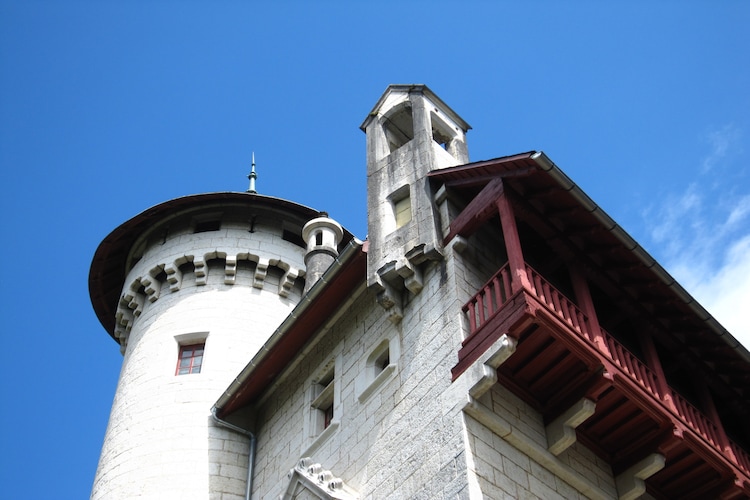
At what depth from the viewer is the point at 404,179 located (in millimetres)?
16781

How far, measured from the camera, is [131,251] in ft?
82.2

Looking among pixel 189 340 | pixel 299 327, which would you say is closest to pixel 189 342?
pixel 189 340

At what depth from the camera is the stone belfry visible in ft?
49.6

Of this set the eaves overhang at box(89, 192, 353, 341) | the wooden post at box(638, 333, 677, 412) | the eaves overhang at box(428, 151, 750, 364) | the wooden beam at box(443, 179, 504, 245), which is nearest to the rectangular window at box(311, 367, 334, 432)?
the wooden beam at box(443, 179, 504, 245)

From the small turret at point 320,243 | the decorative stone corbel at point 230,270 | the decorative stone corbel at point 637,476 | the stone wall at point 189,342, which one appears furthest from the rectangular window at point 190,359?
the decorative stone corbel at point 637,476

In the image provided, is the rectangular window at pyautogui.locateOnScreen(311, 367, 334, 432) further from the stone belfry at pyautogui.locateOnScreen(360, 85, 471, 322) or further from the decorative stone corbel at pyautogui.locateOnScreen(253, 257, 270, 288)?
the decorative stone corbel at pyautogui.locateOnScreen(253, 257, 270, 288)

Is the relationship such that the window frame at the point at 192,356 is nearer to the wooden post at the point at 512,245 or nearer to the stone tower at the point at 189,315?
the stone tower at the point at 189,315

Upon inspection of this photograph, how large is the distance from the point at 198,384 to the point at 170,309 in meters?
2.68

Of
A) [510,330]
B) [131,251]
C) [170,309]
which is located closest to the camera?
[510,330]

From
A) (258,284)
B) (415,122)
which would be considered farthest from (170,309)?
(415,122)

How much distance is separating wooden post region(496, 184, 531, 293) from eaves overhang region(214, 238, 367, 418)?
3.13 metres

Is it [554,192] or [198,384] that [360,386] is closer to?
[554,192]

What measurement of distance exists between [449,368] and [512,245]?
6.21 feet

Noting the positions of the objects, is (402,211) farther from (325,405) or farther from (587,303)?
(587,303)
